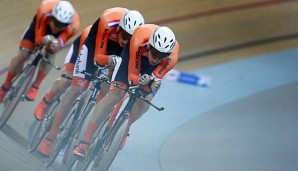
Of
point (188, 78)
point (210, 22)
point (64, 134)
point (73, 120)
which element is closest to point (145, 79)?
point (73, 120)

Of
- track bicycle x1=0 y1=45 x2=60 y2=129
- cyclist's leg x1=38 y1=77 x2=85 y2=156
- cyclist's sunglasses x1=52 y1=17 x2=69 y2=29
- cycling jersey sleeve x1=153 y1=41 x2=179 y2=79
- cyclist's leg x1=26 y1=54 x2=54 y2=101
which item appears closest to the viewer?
cycling jersey sleeve x1=153 y1=41 x2=179 y2=79

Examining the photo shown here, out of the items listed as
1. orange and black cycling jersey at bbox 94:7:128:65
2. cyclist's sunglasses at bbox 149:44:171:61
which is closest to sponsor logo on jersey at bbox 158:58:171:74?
cyclist's sunglasses at bbox 149:44:171:61

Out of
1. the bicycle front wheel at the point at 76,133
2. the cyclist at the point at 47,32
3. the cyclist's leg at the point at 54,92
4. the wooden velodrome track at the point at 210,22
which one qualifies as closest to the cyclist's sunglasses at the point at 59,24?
the cyclist at the point at 47,32

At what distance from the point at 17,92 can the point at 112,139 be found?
145cm

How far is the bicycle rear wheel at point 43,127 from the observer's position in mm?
6164

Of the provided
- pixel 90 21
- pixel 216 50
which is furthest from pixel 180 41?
pixel 90 21

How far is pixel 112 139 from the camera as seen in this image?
17.3 ft

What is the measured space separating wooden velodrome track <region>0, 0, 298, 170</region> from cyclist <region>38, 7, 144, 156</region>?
2216 mm

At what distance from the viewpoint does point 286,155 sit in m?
6.16

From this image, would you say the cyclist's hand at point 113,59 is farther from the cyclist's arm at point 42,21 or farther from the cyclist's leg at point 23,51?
the cyclist's leg at point 23,51

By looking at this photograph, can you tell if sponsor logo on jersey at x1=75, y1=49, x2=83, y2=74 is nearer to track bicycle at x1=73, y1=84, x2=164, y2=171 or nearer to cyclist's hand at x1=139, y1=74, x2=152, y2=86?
track bicycle at x1=73, y1=84, x2=164, y2=171

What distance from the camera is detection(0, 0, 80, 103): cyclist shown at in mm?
6109

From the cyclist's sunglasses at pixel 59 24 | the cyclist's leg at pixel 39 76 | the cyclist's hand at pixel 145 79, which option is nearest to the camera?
the cyclist's hand at pixel 145 79

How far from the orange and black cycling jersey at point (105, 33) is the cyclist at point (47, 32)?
0.57 metres
